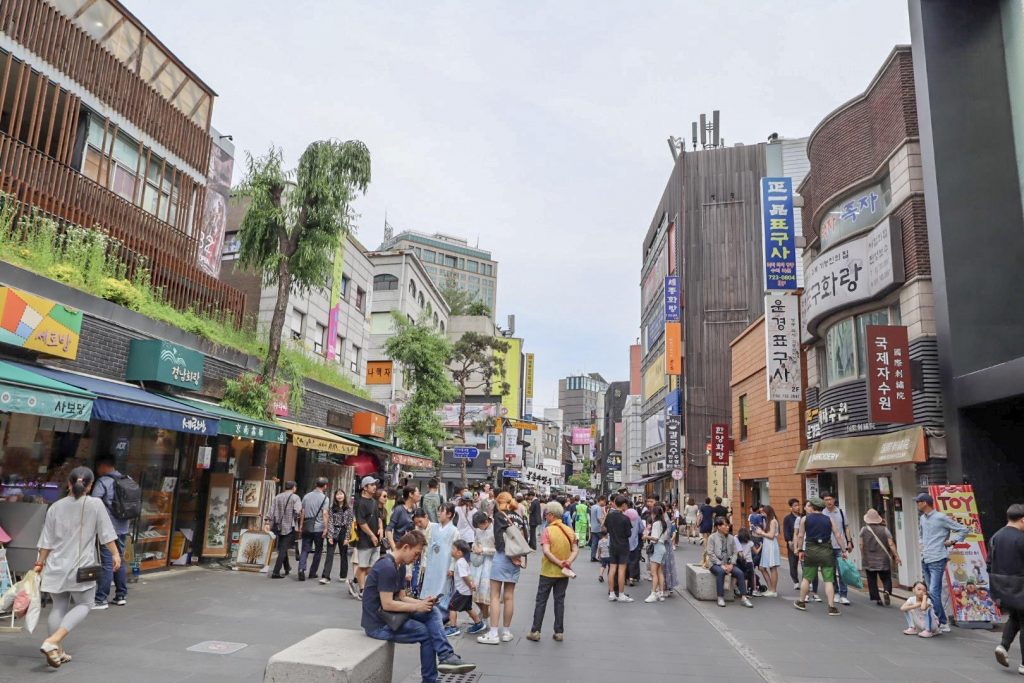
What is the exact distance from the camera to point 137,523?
39.4ft

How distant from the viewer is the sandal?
5961 mm

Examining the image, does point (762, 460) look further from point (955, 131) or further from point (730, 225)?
point (730, 225)

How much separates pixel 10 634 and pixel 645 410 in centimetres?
5335

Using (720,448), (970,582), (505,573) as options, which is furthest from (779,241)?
(505,573)

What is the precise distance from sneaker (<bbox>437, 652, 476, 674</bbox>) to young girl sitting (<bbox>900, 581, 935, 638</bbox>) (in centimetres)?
655

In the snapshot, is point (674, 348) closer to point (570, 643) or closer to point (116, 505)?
point (570, 643)

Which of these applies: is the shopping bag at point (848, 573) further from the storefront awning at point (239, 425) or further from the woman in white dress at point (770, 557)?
the storefront awning at point (239, 425)

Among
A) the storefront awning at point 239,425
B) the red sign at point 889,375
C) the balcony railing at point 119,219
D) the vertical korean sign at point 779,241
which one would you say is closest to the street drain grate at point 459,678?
the storefront awning at point 239,425

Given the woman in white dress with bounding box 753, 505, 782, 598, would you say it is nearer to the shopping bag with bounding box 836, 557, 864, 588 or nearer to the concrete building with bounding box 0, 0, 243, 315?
the shopping bag with bounding box 836, 557, 864, 588

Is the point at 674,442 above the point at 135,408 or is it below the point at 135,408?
above

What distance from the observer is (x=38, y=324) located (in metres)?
9.62

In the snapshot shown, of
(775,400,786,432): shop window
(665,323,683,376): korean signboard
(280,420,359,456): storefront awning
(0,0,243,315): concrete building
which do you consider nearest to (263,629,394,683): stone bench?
(280,420,359,456): storefront awning

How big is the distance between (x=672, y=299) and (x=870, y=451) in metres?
30.4

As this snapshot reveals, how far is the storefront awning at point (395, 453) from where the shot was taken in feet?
68.6
